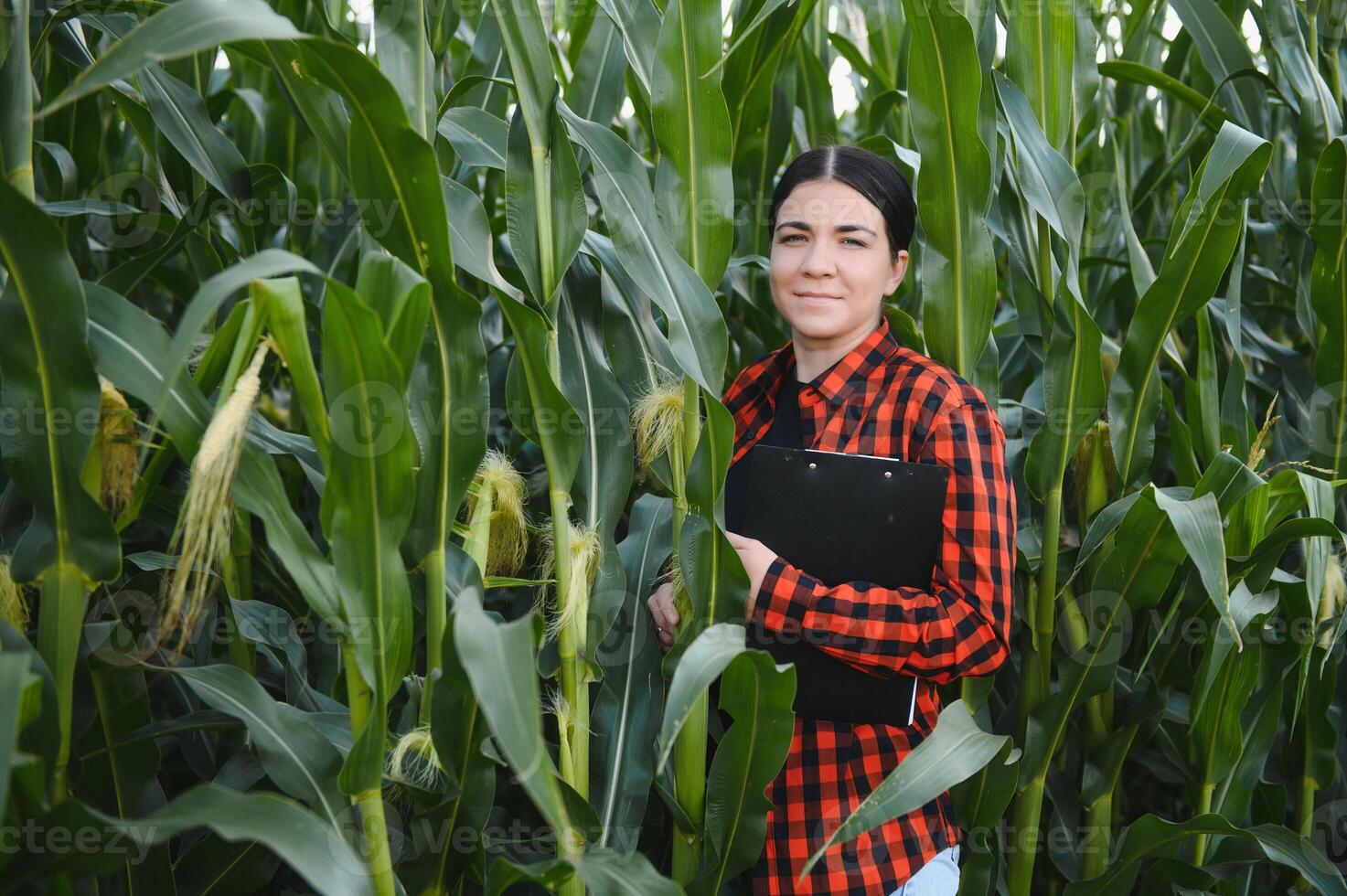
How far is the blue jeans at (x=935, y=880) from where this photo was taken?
42.8 inches

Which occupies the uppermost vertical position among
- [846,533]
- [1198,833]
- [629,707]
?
[846,533]

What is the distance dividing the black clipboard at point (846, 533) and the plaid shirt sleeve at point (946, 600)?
0.06 ft

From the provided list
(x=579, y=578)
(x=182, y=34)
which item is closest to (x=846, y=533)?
(x=579, y=578)

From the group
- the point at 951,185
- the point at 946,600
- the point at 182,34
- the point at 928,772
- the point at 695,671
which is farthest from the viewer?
the point at 951,185

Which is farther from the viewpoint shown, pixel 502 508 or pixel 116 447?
pixel 502 508

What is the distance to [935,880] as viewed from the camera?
110cm

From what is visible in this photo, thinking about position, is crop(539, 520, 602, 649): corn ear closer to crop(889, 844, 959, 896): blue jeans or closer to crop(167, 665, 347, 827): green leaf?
crop(167, 665, 347, 827): green leaf

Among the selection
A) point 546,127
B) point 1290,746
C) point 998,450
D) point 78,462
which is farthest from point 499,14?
point 1290,746

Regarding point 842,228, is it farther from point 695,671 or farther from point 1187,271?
point 695,671

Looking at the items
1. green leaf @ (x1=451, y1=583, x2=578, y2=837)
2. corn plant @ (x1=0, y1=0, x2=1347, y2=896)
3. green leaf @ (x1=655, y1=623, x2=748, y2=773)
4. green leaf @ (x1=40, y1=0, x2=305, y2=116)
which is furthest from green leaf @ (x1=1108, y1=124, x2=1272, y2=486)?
green leaf @ (x1=40, y1=0, x2=305, y2=116)

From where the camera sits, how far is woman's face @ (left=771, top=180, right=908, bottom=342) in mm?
1144

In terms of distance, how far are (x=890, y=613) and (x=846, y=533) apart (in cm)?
10

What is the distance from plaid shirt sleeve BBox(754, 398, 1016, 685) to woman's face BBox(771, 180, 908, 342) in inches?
6.4

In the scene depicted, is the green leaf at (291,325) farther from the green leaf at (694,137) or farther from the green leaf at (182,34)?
the green leaf at (694,137)
